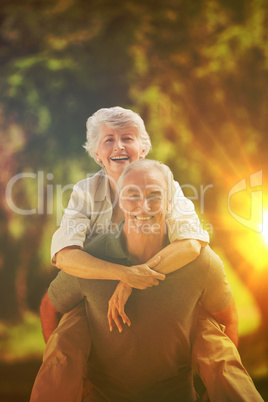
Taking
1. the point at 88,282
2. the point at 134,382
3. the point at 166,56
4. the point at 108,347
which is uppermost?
the point at 166,56

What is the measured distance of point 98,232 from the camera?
5.93ft

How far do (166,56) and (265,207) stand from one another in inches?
39.8

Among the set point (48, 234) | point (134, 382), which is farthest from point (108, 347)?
point (48, 234)

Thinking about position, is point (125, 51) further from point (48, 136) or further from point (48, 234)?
point (48, 234)

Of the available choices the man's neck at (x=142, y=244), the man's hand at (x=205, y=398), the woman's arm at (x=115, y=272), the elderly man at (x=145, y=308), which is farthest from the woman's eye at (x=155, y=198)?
the man's hand at (x=205, y=398)

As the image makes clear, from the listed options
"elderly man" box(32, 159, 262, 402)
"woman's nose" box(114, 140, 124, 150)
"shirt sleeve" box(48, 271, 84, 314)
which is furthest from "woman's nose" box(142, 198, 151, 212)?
"shirt sleeve" box(48, 271, 84, 314)

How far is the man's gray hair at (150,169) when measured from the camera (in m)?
1.73

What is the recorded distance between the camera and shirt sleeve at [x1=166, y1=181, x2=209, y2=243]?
174 centimetres

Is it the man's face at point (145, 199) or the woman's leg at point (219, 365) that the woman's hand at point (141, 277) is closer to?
the man's face at point (145, 199)

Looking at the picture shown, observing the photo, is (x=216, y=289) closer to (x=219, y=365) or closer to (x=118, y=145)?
(x=219, y=365)

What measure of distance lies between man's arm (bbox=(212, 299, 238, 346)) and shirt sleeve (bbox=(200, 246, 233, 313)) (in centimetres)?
2

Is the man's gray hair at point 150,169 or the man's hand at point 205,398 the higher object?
the man's gray hair at point 150,169

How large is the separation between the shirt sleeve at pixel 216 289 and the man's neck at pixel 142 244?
0.28 meters

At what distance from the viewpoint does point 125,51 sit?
2.00 m
